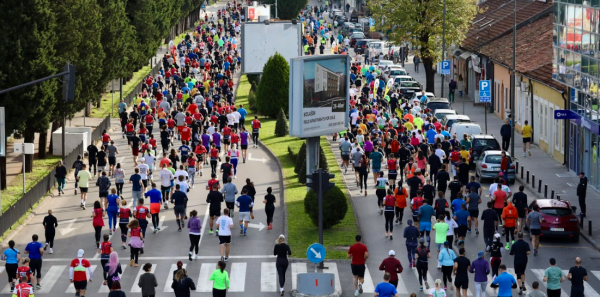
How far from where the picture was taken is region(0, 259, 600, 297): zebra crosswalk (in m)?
29.0

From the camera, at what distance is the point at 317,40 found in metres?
115

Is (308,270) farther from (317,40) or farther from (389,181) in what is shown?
(317,40)

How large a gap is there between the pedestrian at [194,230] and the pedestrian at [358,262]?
4.64 m

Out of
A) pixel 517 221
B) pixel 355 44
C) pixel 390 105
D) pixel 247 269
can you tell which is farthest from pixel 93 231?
pixel 355 44

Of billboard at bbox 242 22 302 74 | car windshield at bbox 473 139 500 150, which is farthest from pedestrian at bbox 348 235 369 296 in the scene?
billboard at bbox 242 22 302 74

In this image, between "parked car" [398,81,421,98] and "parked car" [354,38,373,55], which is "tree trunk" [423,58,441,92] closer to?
"parked car" [398,81,421,98]

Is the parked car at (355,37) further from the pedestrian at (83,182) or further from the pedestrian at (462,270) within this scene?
the pedestrian at (462,270)

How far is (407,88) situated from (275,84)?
12.4m

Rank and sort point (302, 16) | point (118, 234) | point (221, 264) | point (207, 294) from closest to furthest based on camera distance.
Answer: point (221, 264) < point (207, 294) < point (118, 234) < point (302, 16)

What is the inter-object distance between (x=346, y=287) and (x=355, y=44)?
272 ft

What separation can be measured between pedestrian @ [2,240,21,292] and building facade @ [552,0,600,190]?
72.6 feet

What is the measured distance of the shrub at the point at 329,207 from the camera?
1380 inches

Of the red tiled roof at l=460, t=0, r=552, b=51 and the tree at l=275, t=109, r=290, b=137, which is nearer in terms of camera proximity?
the tree at l=275, t=109, r=290, b=137

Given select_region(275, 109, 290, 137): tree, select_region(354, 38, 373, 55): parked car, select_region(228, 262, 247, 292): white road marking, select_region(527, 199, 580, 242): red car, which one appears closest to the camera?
select_region(228, 262, 247, 292): white road marking
